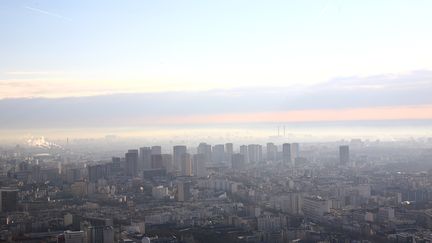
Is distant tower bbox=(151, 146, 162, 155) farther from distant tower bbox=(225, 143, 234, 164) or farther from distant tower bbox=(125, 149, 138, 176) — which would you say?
distant tower bbox=(225, 143, 234, 164)

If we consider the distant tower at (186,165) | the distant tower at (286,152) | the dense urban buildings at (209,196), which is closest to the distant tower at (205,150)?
the dense urban buildings at (209,196)

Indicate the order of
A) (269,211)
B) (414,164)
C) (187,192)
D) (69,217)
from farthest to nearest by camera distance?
(414,164) → (187,192) → (269,211) → (69,217)

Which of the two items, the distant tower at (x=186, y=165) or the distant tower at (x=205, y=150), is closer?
the distant tower at (x=186, y=165)

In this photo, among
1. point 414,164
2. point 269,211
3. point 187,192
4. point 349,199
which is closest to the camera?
point 269,211

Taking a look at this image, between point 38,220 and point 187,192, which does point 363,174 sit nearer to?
point 187,192

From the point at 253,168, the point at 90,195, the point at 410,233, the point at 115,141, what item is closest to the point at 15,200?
the point at 90,195

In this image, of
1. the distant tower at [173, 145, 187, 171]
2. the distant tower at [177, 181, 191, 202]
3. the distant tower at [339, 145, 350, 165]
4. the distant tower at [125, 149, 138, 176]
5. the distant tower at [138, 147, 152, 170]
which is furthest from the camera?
the distant tower at [339, 145, 350, 165]

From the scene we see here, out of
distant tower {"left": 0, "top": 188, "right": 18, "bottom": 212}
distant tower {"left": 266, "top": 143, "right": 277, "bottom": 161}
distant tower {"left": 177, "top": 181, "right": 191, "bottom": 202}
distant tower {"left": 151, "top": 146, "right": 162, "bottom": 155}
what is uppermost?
distant tower {"left": 151, "top": 146, "right": 162, "bottom": 155}

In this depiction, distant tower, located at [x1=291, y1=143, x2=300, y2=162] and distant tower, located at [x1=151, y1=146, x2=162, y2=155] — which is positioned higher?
distant tower, located at [x1=151, y1=146, x2=162, y2=155]

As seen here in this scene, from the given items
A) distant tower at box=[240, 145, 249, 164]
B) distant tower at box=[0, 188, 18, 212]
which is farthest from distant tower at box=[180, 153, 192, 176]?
distant tower at box=[0, 188, 18, 212]

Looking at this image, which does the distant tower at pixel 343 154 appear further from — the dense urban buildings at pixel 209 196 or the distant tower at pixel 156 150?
the distant tower at pixel 156 150

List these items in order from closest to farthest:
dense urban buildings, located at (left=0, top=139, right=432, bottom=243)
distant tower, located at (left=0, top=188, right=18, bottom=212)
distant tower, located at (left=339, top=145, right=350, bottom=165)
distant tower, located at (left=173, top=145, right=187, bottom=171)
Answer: dense urban buildings, located at (left=0, top=139, right=432, bottom=243) → distant tower, located at (left=0, top=188, right=18, bottom=212) → distant tower, located at (left=173, top=145, right=187, bottom=171) → distant tower, located at (left=339, top=145, right=350, bottom=165)
